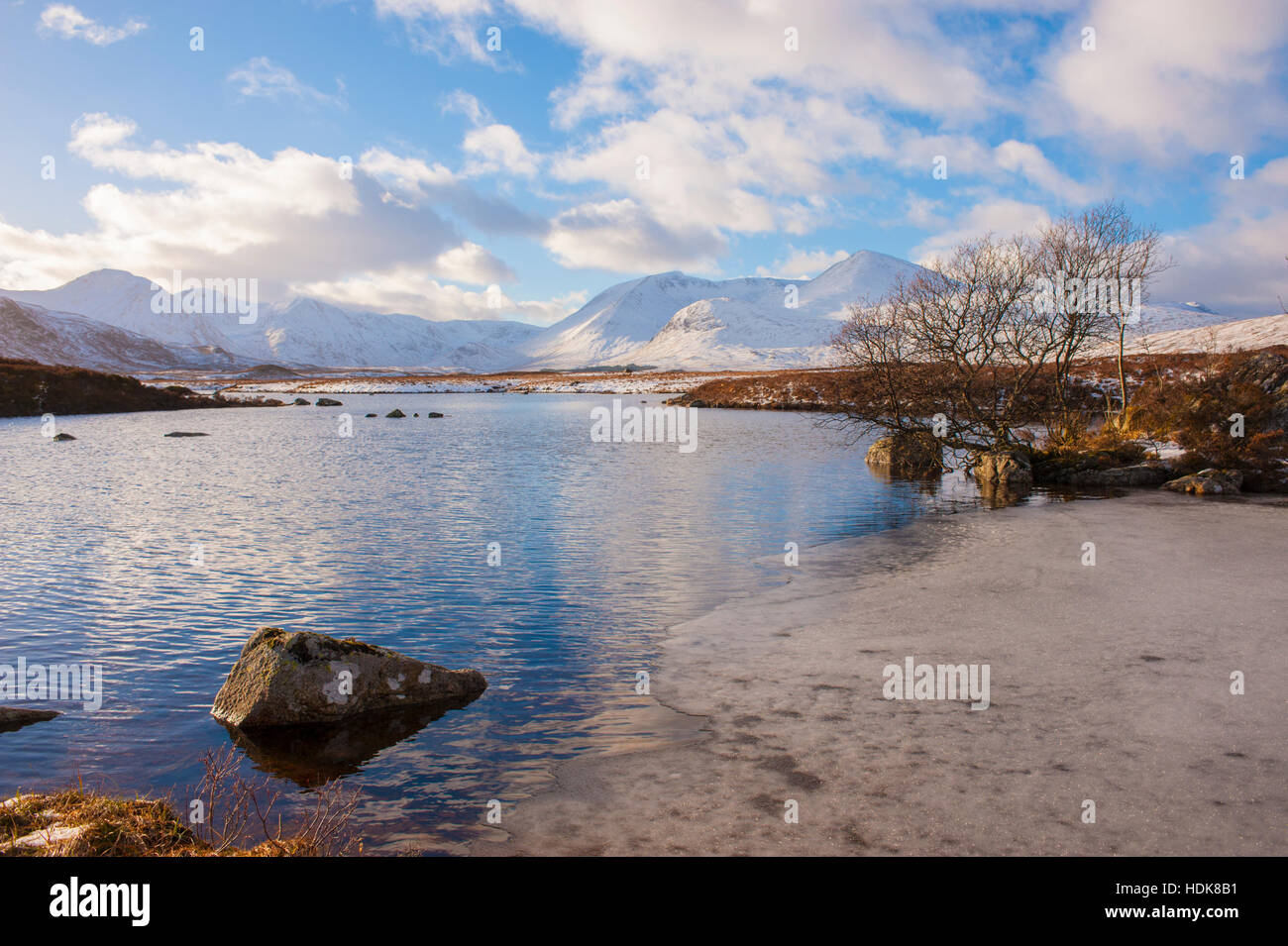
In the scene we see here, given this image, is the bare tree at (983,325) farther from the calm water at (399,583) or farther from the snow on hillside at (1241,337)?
the snow on hillside at (1241,337)

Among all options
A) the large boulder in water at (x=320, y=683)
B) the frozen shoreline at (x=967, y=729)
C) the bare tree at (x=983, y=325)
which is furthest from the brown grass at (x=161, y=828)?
the bare tree at (x=983, y=325)

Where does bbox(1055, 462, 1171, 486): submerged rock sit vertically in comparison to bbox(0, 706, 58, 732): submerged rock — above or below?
above

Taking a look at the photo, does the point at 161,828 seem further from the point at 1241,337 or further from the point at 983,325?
the point at 1241,337

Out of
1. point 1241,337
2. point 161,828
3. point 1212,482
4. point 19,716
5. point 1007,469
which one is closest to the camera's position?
point 161,828

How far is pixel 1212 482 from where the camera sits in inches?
1026

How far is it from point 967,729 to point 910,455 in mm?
28097

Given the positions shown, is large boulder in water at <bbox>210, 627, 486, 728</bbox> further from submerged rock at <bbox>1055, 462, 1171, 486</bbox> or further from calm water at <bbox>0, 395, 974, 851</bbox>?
submerged rock at <bbox>1055, 462, 1171, 486</bbox>

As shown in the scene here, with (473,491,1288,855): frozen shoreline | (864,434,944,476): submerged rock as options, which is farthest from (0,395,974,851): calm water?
(864,434,944,476): submerged rock

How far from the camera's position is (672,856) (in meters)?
5.85

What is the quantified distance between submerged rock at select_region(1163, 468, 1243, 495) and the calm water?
7.56 m

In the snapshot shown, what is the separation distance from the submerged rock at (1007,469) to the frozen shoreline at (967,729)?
1482cm

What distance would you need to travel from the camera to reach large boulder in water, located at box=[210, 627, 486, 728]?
8.59 metres

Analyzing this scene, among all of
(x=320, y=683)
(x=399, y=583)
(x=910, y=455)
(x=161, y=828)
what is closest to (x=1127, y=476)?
(x=910, y=455)
